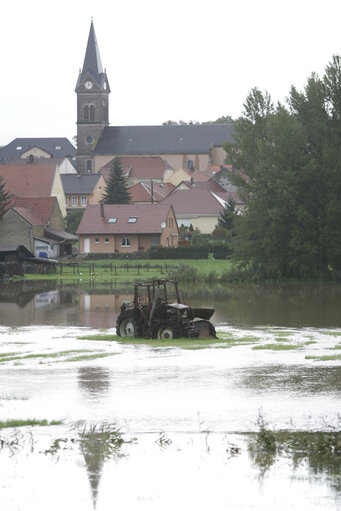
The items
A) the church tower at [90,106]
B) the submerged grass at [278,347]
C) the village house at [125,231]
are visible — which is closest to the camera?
the submerged grass at [278,347]

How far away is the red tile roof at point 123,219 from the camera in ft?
288

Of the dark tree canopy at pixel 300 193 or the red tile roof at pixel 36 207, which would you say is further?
the red tile roof at pixel 36 207

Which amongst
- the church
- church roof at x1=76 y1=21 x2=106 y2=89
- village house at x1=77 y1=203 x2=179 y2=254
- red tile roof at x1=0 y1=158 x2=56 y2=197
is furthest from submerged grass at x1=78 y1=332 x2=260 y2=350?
the church

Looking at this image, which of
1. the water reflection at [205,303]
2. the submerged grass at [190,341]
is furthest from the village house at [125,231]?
the submerged grass at [190,341]

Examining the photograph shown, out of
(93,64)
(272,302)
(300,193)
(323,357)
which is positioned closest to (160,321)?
(323,357)

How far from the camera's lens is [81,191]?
12769 centimetres

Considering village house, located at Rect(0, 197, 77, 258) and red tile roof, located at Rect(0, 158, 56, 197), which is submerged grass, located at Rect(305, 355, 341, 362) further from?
red tile roof, located at Rect(0, 158, 56, 197)

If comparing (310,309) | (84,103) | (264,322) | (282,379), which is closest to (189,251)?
(310,309)

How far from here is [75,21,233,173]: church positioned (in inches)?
6501

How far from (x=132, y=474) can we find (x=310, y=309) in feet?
89.3

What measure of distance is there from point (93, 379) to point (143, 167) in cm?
13745

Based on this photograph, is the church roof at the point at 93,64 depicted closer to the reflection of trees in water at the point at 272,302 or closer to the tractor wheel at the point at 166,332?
the reflection of trees in water at the point at 272,302

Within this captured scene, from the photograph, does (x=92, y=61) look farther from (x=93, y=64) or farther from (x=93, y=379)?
(x=93, y=379)

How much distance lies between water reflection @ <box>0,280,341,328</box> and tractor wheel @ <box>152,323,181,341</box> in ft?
19.2
